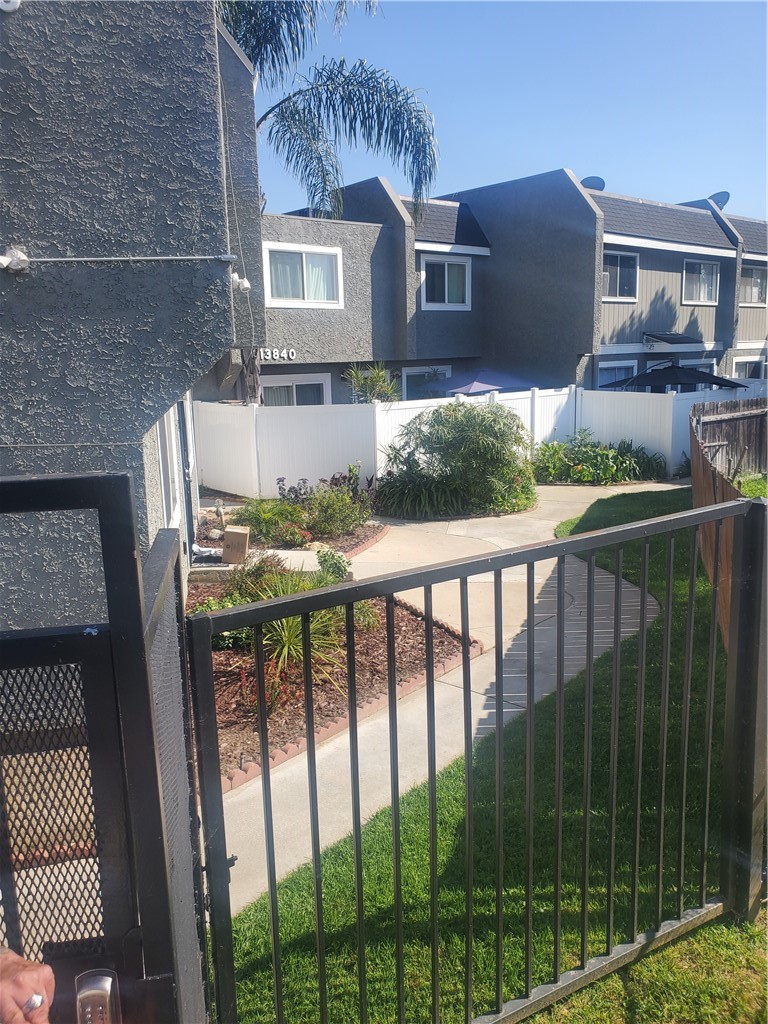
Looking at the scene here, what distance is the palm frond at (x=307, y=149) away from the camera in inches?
600

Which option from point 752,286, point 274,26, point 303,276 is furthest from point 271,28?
point 752,286

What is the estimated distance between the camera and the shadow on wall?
2203 centimetres

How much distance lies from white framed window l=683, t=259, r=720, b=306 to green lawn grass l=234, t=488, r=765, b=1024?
21845 mm

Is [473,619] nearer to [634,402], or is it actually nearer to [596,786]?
[596,786]

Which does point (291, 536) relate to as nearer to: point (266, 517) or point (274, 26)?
point (266, 517)

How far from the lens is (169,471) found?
24.3 feet

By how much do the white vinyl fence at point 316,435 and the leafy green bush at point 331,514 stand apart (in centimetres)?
203

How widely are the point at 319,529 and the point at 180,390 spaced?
272 inches

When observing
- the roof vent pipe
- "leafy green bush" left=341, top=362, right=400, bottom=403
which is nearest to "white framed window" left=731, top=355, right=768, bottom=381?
the roof vent pipe

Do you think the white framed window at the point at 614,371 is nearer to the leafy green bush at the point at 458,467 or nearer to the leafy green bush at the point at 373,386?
the leafy green bush at the point at 373,386

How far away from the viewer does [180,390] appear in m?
4.48

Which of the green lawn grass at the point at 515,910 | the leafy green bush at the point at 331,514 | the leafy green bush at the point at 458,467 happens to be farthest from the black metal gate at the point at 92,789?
the leafy green bush at the point at 458,467

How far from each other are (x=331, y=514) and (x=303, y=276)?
8.95 m

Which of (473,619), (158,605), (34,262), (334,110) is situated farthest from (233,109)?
(334,110)
